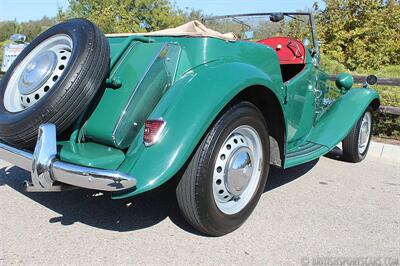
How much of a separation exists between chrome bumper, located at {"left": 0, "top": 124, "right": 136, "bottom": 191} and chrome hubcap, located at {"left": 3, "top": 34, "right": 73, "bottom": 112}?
380mm

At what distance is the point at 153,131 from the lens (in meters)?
2.52

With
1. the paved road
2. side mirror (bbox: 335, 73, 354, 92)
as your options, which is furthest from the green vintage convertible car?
side mirror (bbox: 335, 73, 354, 92)

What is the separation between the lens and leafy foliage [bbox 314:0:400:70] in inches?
446

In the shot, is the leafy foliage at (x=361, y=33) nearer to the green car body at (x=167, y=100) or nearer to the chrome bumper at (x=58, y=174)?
the green car body at (x=167, y=100)

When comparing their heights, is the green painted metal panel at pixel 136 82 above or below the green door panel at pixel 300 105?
above

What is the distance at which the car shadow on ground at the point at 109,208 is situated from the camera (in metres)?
3.06

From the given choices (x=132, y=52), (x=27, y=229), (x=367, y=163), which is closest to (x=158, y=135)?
(x=132, y=52)

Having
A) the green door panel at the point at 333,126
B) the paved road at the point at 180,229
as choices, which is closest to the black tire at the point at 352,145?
the green door panel at the point at 333,126

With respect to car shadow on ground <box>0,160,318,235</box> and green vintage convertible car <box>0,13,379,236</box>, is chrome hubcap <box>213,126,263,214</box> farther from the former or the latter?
car shadow on ground <box>0,160,318,235</box>

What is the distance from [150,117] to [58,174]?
62 cm

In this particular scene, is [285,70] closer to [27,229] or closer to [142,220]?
[142,220]

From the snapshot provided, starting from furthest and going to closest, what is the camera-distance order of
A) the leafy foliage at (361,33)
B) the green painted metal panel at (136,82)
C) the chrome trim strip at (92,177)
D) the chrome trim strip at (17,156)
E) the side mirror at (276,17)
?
1. the leafy foliage at (361,33)
2. the side mirror at (276,17)
3. the green painted metal panel at (136,82)
4. the chrome trim strip at (17,156)
5. the chrome trim strip at (92,177)

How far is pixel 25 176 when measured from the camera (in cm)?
400

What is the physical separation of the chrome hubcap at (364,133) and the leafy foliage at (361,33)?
650cm
